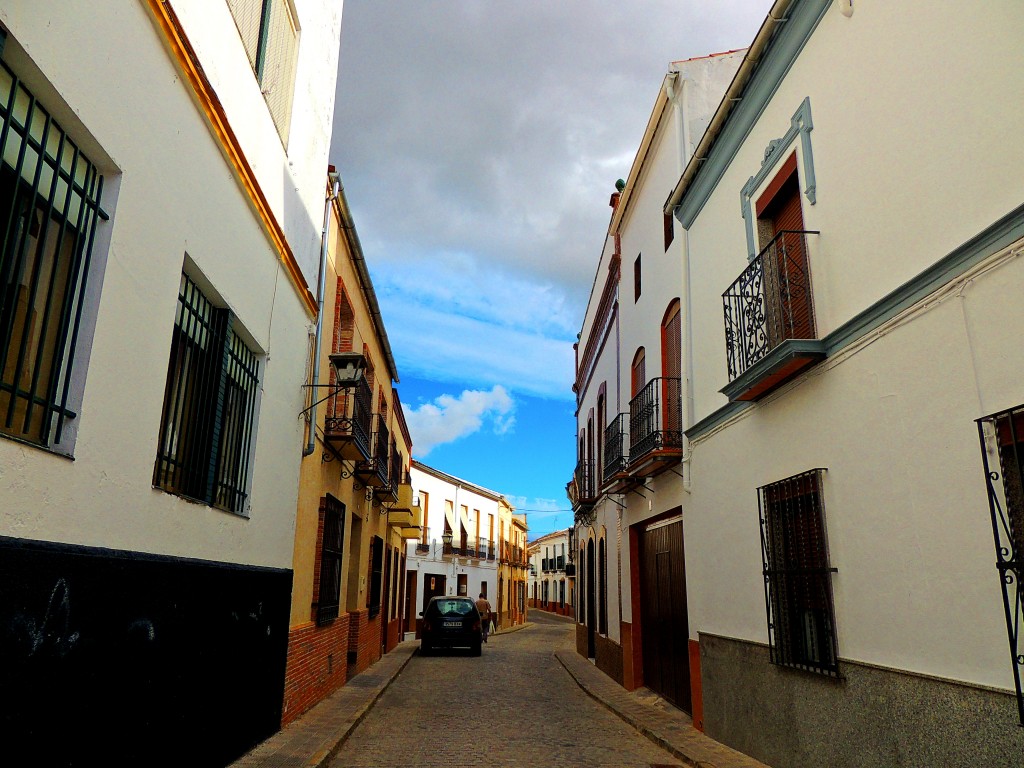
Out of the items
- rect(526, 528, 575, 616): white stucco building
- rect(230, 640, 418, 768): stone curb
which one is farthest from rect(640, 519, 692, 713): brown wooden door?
rect(526, 528, 575, 616): white stucco building

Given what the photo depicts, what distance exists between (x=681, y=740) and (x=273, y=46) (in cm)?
769

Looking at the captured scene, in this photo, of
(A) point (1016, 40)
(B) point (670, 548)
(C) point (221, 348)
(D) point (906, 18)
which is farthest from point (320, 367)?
(A) point (1016, 40)

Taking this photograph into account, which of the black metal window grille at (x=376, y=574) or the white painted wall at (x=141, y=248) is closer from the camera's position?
the white painted wall at (x=141, y=248)

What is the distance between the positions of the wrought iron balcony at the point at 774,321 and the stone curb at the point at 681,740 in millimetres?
3117

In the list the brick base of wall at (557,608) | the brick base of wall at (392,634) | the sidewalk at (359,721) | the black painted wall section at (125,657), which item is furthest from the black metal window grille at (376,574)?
the brick base of wall at (557,608)

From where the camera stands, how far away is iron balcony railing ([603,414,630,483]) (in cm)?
A: 1172

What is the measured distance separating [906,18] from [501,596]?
3641 cm

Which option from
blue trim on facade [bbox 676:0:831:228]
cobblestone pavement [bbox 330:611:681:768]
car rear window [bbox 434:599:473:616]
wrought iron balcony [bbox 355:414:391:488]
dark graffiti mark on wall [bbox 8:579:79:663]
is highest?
blue trim on facade [bbox 676:0:831:228]

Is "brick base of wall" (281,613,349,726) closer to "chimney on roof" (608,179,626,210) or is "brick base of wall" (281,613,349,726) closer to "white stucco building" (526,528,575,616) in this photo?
"chimney on roof" (608,179,626,210)

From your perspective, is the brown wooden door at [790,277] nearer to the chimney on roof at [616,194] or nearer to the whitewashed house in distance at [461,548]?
the chimney on roof at [616,194]

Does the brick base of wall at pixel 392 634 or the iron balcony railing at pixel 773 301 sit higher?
the iron balcony railing at pixel 773 301

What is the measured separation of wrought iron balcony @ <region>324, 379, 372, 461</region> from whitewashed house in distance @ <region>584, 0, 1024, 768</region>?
4.45 meters

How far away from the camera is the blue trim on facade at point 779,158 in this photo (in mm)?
6016

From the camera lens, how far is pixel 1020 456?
375 cm
